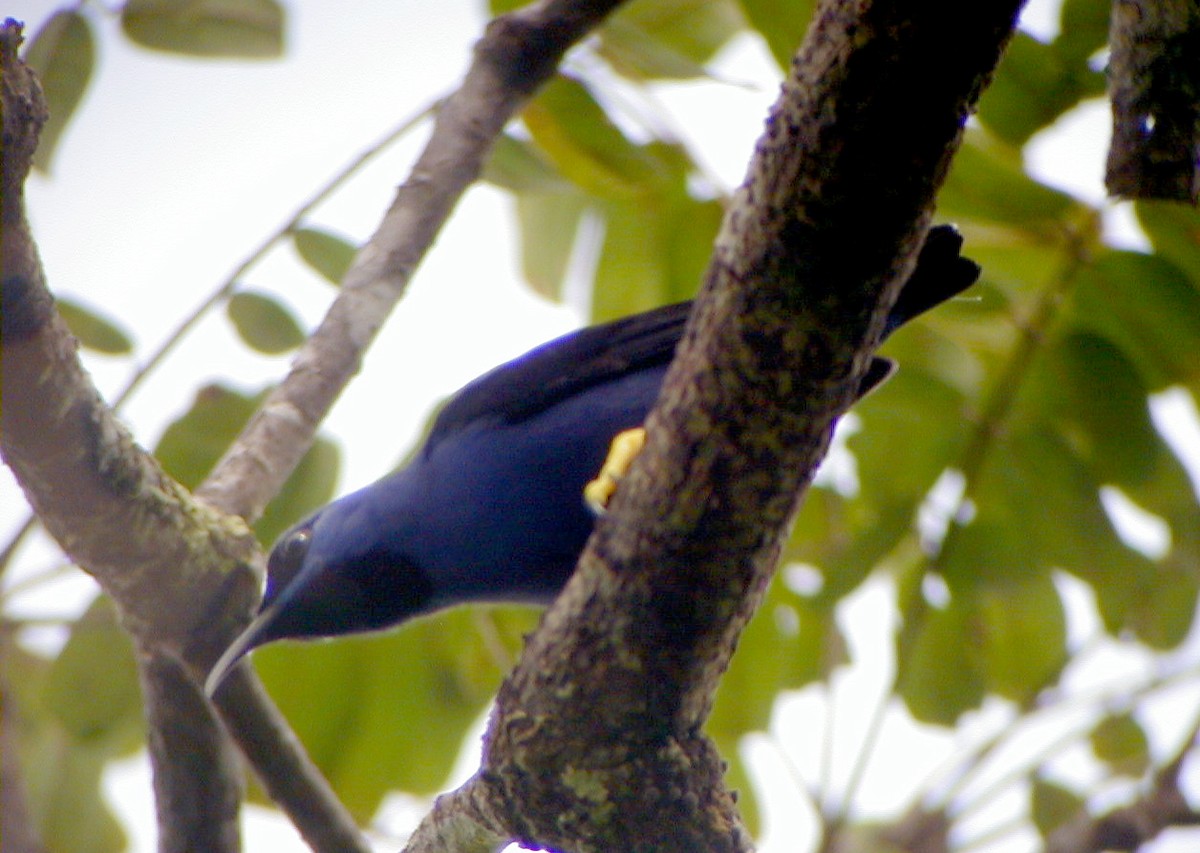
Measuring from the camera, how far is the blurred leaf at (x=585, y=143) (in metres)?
3.74

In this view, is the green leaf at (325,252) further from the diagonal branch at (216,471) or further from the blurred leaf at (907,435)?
the blurred leaf at (907,435)

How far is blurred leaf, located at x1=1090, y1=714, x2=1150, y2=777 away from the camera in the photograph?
4914mm

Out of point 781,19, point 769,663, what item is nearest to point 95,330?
point 781,19

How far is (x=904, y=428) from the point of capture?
13.3 ft

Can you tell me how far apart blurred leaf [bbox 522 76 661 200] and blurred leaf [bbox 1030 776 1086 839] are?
266 centimetres

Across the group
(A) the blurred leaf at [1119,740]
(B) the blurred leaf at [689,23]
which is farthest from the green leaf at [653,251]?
(A) the blurred leaf at [1119,740]

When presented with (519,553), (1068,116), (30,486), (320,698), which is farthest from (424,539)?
(1068,116)

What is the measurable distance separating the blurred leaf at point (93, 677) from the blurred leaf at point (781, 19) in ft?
8.13

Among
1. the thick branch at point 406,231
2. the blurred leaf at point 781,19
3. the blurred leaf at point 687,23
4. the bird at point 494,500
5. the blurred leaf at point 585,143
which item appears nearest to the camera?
the thick branch at point 406,231

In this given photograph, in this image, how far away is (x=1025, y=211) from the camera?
3.74m

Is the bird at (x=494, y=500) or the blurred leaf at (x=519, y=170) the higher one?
the blurred leaf at (x=519, y=170)

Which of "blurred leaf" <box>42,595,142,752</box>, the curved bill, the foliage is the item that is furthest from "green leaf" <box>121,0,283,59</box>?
the curved bill

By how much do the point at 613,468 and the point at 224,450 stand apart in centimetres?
145

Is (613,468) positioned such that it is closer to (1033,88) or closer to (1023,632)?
(1033,88)
